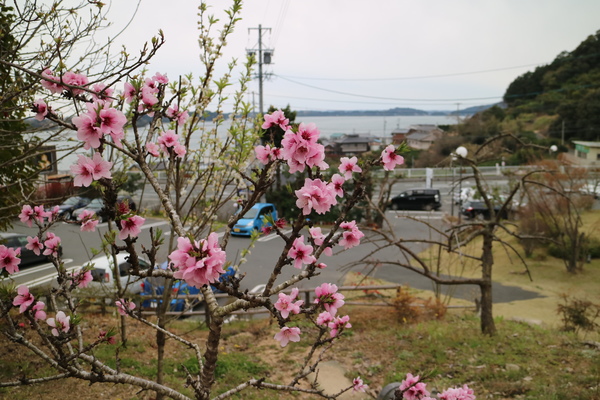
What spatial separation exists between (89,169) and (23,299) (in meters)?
1.20

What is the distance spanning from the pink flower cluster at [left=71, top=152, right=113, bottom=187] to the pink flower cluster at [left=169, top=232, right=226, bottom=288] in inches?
17.7

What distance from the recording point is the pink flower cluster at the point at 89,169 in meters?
1.67

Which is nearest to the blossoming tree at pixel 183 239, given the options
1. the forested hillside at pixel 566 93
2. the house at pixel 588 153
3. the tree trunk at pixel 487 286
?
the tree trunk at pixel 487 286

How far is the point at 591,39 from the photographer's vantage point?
148 feet

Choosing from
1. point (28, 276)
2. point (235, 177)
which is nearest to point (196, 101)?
point (235, 177)

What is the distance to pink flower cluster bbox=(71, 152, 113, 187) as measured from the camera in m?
1.67

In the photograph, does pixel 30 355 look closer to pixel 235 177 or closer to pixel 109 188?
pixel 235 177

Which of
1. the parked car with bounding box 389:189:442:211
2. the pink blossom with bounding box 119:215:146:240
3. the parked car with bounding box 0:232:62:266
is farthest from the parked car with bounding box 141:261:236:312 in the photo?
the parked car with bounding box 389:189:442:211

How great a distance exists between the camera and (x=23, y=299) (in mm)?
2361

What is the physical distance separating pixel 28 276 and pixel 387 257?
39.4ft

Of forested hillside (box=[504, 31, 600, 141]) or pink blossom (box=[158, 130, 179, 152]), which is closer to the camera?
pink blossom (box=[158, 130, 179, 152])

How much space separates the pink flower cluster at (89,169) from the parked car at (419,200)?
2409 cm

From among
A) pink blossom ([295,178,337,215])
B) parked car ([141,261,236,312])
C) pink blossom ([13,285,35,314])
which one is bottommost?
parked car ([141,261,236,312])

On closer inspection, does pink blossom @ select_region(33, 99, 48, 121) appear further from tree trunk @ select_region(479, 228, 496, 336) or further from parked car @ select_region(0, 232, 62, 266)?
parked car @ select_region(0, 232, 62, 266)
